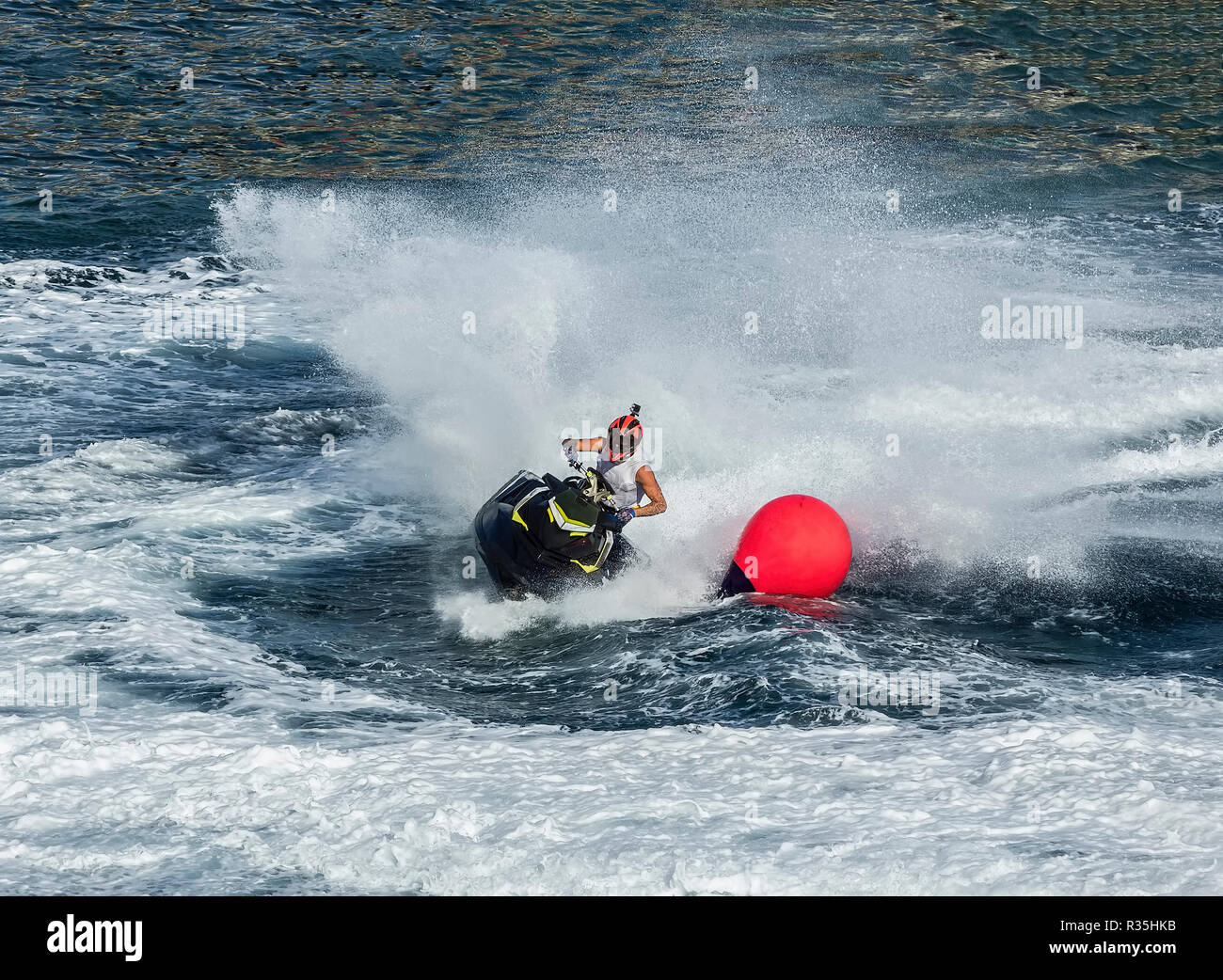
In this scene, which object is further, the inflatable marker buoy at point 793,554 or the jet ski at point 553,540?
the inflatable marker buoy at point 793,554

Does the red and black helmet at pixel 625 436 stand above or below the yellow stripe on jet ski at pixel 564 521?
above

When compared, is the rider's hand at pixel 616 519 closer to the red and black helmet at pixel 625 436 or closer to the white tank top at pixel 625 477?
the white tank top at pixel 625 477

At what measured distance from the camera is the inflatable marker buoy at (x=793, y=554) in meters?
10.6

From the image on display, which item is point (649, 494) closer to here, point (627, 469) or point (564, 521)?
point (627, 469)

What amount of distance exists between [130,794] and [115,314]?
12784 millimetres

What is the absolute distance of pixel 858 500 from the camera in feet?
41.0

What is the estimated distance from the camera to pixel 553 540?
1037 cm

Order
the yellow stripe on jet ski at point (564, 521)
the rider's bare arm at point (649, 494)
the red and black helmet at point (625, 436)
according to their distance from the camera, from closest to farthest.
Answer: the yellow stripe on jet ski at point (564, 521) < the red and black helmet at point (625, 436) < the rider's bare arm at point (649, 494)

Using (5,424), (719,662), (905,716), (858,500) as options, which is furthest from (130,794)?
(5,424)

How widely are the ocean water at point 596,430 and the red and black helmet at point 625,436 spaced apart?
3.38 ft

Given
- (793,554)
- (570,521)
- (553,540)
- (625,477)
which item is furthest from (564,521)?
(793,554)

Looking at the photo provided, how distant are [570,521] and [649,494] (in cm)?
75

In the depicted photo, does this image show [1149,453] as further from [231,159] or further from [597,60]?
[597,60]

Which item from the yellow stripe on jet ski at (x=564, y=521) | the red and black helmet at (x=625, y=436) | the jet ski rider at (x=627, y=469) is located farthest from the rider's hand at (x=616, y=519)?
the red and black helmet at (x=625, y=436)
